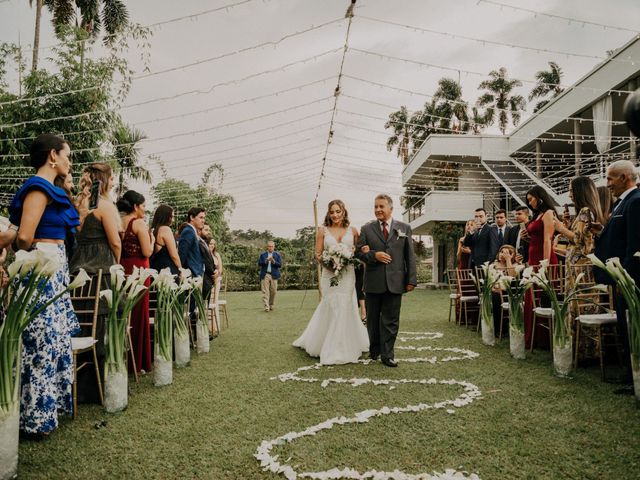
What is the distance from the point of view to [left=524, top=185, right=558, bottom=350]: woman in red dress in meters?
5.70

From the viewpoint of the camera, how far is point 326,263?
225 inches

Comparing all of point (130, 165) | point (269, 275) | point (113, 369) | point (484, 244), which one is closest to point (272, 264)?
point (269, 275)

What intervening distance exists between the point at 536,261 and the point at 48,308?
5517 mm

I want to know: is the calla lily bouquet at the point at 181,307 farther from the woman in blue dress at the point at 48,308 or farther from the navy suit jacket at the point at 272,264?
the navy suit jacket at the point at 272,264

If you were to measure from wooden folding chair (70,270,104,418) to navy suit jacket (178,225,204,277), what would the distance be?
2340 millimetres

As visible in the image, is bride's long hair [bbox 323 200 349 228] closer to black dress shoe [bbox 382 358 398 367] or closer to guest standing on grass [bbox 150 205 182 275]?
black dress shoe [bbox 382 358 398 367]

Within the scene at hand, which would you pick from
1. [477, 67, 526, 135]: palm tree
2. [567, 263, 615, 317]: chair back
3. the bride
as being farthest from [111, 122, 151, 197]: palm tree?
[477, 67, 526, 135]: palm tree

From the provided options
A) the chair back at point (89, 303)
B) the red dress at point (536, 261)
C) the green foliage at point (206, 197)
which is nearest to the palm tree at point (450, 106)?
the green foliage at point (206, 197)

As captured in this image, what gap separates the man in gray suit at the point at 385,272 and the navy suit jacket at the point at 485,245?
346cm

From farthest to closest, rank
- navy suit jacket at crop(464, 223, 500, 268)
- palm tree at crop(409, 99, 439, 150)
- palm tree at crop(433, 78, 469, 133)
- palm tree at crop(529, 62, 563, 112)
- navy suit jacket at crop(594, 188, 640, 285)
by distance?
palm tree at crop(409, 99, 439, 150) → palm tree at crop(433, 78, 469, 133) → palm tree at crop(529, 62, 563, 112) → navy suit jacket at crop(464, 223, 500, 268) → navy suit jacket at crop(594, 188, 640, 285)

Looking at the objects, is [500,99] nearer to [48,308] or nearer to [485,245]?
[485,245]

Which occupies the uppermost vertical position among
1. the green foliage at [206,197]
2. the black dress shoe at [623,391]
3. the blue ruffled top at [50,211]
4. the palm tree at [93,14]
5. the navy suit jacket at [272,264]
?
the palm tree at [93,14]

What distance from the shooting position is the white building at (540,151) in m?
13.0

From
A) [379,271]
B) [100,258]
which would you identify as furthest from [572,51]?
[100,258]
